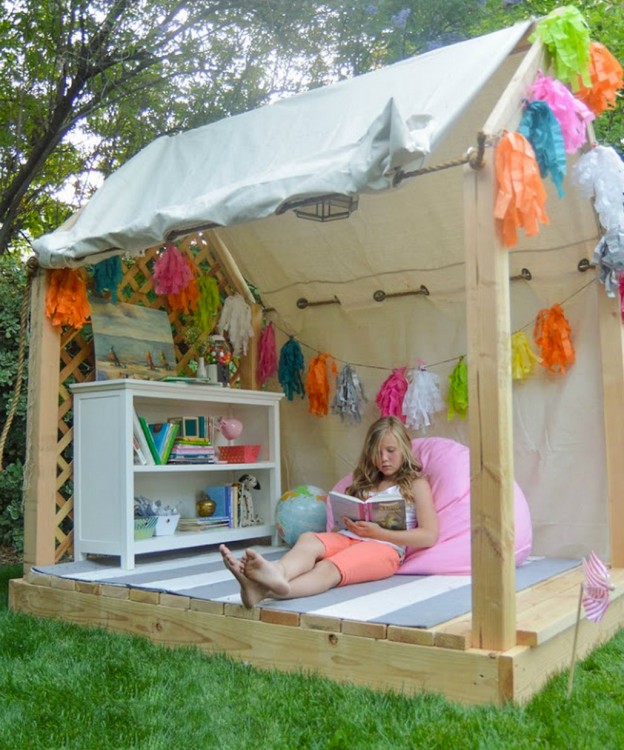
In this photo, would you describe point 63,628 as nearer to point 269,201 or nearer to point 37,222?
point 269,201

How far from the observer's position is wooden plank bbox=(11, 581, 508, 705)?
2195 millimetres

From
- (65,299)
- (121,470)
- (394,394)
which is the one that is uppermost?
(65,299)

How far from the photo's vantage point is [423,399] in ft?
14.0

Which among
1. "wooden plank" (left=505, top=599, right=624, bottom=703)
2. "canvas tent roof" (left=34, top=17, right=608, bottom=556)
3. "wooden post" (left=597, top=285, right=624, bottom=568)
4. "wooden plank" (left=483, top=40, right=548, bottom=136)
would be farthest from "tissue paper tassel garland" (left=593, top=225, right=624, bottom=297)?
"wooden plank" (left=505, top=599, right=624, bottom=703)

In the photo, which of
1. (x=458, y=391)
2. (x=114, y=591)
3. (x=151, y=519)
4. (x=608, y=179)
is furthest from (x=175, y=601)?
(x=608, y=179)

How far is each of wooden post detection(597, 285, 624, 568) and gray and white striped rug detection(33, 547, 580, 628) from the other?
0.27 meters

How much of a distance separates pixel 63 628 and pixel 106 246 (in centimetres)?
154

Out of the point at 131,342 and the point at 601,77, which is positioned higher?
the point at 601,77

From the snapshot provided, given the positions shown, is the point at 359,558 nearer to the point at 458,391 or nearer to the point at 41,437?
the point at 458,391

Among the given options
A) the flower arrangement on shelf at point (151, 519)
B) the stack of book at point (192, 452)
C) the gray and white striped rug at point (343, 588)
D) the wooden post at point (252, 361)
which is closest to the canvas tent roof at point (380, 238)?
the wooden post at point (252, 361)

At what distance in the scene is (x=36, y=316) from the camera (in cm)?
370

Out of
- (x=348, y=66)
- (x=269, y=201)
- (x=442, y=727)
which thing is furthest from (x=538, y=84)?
(x=348, y=66)

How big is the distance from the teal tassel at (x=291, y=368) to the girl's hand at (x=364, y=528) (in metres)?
1.58

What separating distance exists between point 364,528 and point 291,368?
1.69 m
